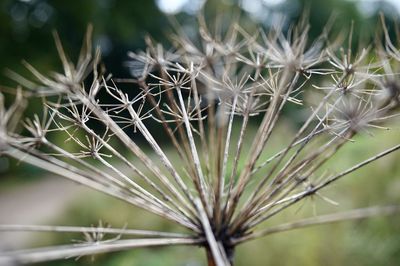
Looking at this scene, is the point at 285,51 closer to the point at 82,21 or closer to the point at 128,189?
the point at 128,189

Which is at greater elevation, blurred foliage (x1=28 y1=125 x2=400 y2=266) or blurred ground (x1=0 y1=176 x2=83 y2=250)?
blurred ground (x1=0 y1=176 x2=83 y2=250)

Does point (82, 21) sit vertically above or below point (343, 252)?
above

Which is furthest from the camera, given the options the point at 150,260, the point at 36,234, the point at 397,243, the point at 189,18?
the point at 189,18

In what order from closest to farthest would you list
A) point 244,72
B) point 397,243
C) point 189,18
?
1. point 244,72
2. point 397,243
3. point 189,18

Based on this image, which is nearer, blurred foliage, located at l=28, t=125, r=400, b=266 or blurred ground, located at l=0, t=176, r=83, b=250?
blurred foliage, located at l=28, t=125, r=400, b=266

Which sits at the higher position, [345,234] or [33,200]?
[33,200]

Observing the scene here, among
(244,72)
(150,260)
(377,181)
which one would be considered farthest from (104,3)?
(244,72)

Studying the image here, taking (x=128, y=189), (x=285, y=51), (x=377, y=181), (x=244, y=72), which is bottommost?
(x=128, y=189)

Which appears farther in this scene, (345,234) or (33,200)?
(33,200)

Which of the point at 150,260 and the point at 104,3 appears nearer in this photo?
the point at 150,260

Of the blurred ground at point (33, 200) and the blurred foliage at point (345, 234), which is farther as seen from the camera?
the blurred ground at point (33, 200)

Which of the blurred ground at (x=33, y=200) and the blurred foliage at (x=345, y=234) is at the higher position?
the blurred ground at (x=33, y=200)
